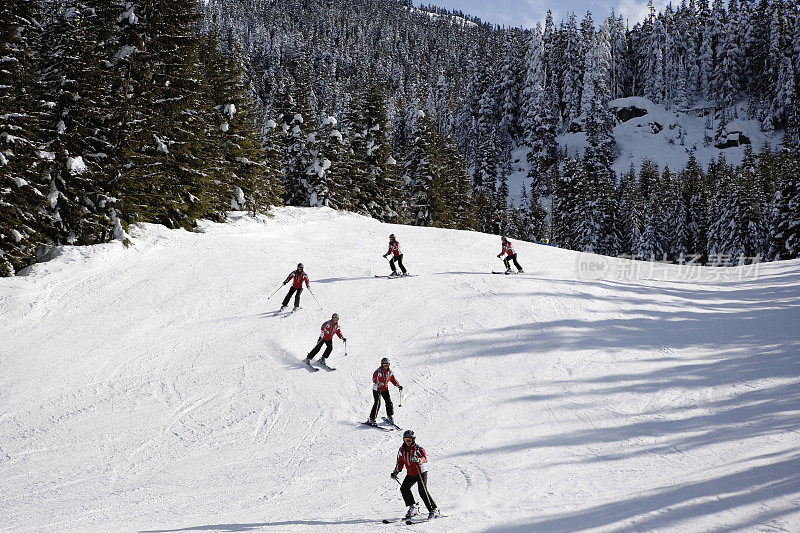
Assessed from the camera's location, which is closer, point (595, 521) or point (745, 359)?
point (595, 521)

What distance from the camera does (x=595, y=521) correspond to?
773 centimetres

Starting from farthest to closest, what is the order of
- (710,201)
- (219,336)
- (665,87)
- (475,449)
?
(665,87) → (710,201) → (219,336) → (475,449)

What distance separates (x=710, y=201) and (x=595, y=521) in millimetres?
66344

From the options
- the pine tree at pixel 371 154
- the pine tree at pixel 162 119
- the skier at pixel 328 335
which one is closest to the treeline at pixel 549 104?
the pine tree at pixel 371 154

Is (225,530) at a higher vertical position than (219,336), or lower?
lower

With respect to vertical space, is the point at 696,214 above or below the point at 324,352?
above

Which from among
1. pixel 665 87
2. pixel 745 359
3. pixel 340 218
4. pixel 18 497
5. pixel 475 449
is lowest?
pixel 18 497

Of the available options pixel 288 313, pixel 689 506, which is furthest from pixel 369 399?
pixel 689 506

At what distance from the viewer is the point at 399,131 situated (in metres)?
87.3

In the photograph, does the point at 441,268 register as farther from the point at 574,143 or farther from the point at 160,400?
the point at 574,143

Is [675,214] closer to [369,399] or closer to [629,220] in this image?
[629,220]

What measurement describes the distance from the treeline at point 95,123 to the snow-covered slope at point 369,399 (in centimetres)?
165

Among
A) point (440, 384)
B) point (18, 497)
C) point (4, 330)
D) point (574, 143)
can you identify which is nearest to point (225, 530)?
point (18, 497)

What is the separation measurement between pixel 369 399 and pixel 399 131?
79477 millimetres
